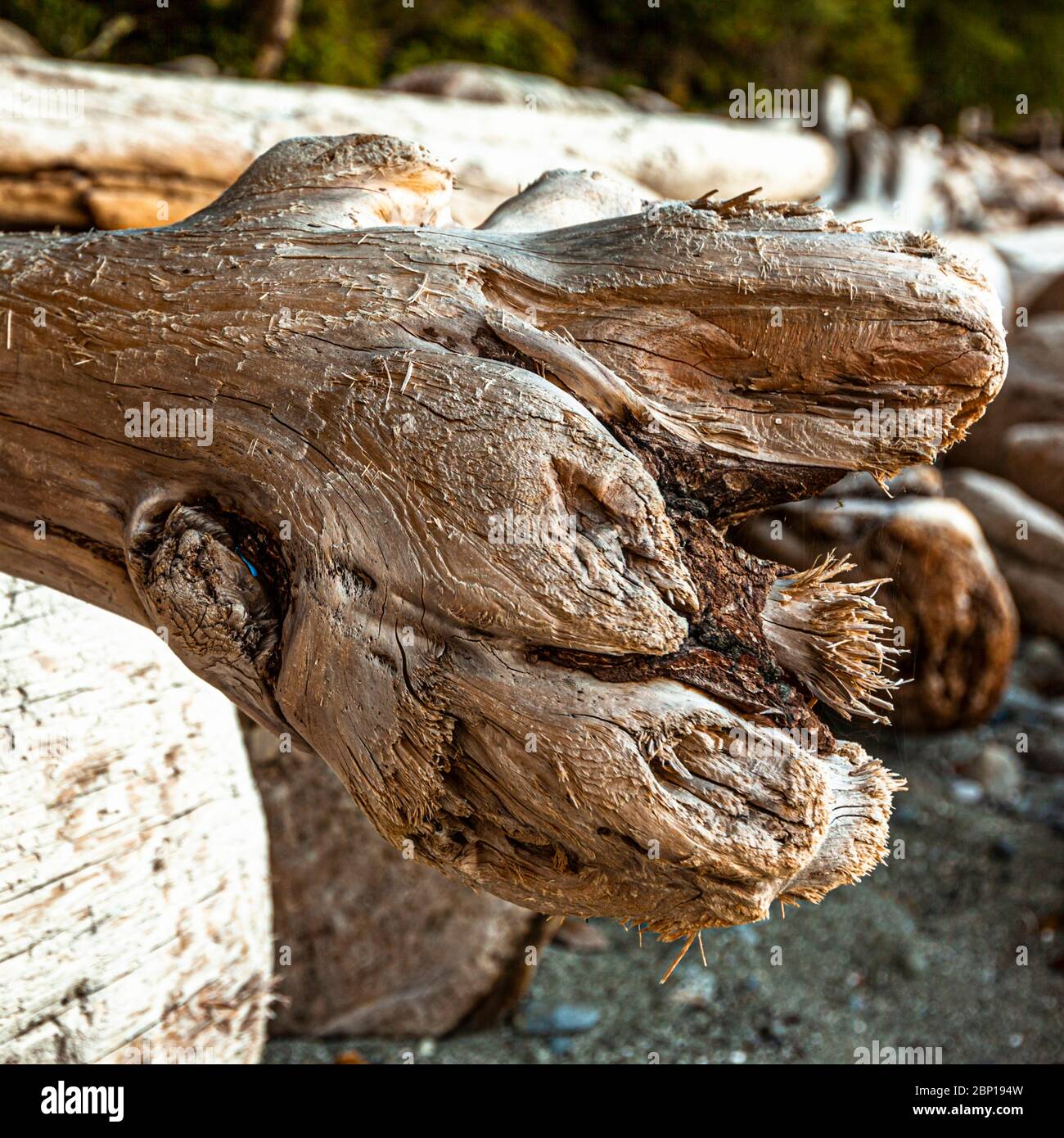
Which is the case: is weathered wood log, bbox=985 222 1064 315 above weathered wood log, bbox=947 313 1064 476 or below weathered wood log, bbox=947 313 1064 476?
above

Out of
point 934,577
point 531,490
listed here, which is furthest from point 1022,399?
point 531,490

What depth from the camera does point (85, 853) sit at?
225cm

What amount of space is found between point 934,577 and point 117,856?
363 cm

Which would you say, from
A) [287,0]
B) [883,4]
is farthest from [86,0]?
[883,4]

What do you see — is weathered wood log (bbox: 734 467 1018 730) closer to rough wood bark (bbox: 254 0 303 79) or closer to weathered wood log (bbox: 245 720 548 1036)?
weathered wood log (bbox: 245 720 548 1036)

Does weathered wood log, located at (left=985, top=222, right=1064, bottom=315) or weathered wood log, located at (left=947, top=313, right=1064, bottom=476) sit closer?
weathered wood log, located at (left=947, top=313, right=1064, bottom=476)

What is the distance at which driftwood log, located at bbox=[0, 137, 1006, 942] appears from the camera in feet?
4.69

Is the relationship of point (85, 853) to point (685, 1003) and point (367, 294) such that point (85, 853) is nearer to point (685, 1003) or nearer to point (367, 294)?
point (367, 294)

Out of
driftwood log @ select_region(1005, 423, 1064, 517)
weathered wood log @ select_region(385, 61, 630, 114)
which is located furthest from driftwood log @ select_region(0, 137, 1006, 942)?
driftwood log @ select_region(1005, 423, 1064, 517)

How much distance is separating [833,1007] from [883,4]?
1811 cm

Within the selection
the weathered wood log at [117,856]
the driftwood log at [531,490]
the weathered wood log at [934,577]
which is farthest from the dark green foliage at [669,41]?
the driftwood log at [531,490]

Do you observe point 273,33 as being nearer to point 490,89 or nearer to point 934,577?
point 490,89

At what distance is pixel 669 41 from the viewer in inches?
593

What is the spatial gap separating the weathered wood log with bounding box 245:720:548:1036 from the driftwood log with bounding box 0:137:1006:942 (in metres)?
1.61
